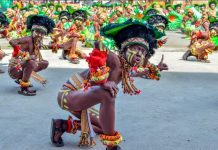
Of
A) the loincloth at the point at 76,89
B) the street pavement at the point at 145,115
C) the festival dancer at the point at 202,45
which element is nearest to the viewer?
the loincloth at the point at 76,89

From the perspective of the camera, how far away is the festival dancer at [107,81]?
3645mm

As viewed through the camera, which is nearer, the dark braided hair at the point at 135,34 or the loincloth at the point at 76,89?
the dark braided hair at the point at 135,34

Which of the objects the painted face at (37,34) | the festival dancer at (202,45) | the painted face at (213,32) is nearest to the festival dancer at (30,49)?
the painted face at (37,34)

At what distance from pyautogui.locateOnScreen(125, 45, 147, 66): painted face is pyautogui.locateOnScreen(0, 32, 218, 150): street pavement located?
871 mm

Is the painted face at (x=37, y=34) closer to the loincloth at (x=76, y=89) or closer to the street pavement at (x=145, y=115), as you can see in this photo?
the street pavement at (x=145, y=115)

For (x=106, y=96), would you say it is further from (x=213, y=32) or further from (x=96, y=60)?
(x=213, y=32)

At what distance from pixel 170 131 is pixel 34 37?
9.07 feet

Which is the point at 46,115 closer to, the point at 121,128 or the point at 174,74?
the point at 121,128

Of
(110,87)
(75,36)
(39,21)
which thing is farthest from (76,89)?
(75,36)

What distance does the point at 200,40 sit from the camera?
11.3 m

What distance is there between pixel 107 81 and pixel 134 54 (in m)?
0.42

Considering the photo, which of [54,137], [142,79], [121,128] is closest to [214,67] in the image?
[142,79]

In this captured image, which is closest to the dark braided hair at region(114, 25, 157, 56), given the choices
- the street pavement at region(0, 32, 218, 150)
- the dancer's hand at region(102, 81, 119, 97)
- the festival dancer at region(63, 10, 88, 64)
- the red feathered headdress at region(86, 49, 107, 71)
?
the red feathered headdress at region(86, 49, 107, 71)

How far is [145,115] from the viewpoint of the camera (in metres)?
5.64
